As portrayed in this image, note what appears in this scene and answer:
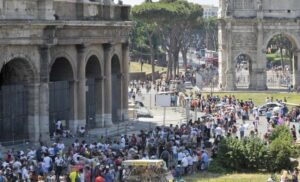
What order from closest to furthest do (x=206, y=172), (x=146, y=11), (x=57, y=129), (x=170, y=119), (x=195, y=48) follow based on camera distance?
(x=206, y=172)
(x=57, y=129)
(x=170, y=119)
(x=146, y=11)
(x=195, y=48)

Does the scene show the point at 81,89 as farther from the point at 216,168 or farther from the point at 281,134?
the point at 281,134

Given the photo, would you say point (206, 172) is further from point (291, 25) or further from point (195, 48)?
point (195, 48)

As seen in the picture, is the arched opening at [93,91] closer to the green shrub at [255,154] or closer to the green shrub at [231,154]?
the green shrub at [231,154]

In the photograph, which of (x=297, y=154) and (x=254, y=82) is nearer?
(x=297, y=154)

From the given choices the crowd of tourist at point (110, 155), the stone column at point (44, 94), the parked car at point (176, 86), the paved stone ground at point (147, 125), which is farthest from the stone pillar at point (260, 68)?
the stone column at point (44, 94)

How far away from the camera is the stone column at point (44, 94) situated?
47.2m

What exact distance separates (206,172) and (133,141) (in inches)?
212

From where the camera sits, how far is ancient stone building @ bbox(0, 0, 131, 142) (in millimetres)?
45969

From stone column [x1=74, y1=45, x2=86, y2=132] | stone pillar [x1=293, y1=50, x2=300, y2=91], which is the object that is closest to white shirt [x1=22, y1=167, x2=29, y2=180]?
stone column [x1=74, y1=45, x2=86, y2=132]

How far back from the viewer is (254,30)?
289 ft

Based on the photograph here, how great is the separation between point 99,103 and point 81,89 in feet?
11.2

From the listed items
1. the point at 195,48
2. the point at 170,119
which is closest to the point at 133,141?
the point at 170,119

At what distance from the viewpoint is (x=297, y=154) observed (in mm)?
43594

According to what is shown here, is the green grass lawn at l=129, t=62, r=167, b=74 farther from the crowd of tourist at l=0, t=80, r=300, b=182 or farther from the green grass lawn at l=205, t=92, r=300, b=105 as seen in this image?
the crowd of tourist at l=0, t=80, r=300, b=182
